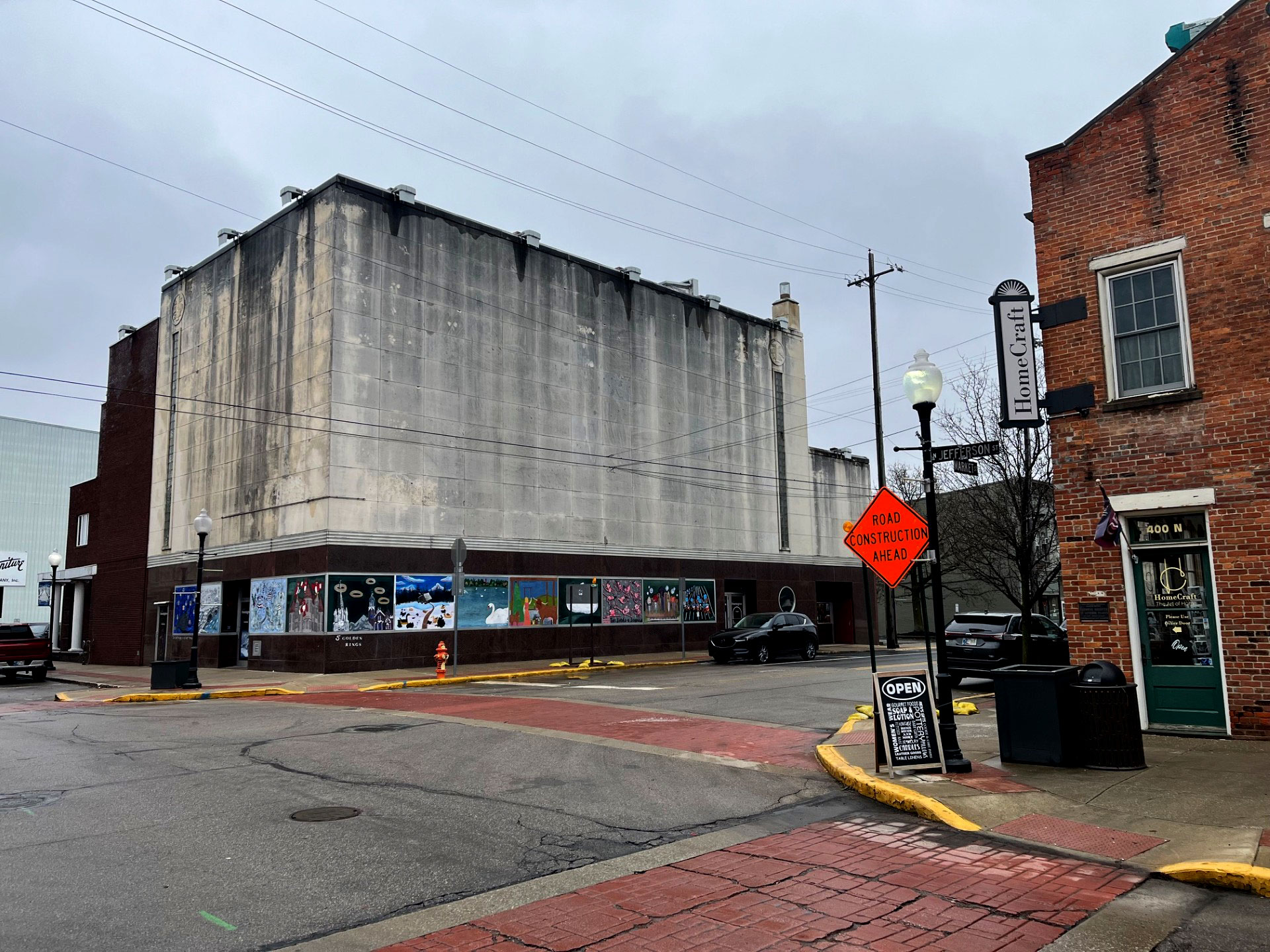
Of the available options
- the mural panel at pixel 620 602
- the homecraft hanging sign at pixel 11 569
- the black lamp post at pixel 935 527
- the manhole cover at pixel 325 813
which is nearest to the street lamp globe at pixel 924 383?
the black lamp post at pixel 935 527

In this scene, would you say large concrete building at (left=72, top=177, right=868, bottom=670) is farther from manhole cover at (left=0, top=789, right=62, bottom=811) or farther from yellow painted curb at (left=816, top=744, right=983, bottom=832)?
yellow painted curb at (left=816, top=744, right=983, bottom=832)

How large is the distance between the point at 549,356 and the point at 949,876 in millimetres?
27675

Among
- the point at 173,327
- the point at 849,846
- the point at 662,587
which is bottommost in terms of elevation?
the point at 849,846

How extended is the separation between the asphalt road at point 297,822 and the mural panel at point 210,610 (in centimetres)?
1796

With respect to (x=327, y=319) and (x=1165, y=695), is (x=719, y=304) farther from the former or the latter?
(x=1165, y=695)

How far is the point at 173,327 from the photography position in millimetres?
35406

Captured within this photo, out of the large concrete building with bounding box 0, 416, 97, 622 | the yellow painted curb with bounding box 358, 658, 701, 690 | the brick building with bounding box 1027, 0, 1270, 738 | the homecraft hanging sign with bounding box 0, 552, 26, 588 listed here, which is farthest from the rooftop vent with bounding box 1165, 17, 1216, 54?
the large concrete building with bounding box 0, 416, 97, 622

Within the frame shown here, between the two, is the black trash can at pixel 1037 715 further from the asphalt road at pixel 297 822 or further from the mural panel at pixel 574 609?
the mural panel at pixel 574 609

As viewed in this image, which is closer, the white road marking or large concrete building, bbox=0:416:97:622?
the white road marking

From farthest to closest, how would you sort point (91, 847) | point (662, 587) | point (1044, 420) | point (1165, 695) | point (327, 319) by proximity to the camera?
point (662, 587) < point (327, 319) < point (1044, 420) < point (1165, 695) < point (91, 847)

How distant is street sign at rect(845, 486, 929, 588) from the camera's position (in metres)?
9.79

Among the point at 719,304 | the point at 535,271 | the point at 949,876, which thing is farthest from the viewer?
the point at 719,304

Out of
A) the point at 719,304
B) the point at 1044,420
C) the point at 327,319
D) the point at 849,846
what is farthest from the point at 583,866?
the point at 719,304

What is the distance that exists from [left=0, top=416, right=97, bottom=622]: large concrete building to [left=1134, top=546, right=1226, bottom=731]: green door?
291 feet
